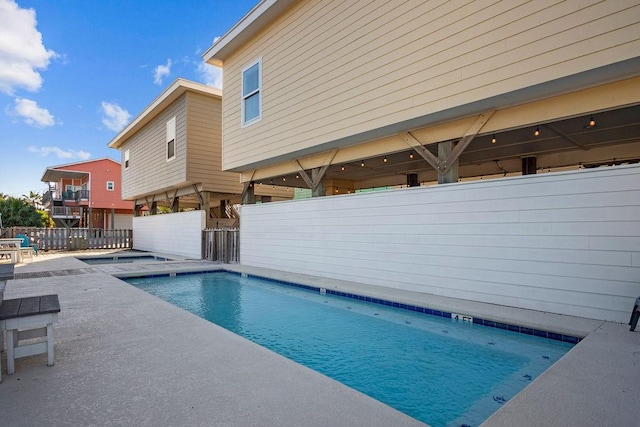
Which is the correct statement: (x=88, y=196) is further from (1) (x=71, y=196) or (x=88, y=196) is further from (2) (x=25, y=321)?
(2) (x=25, y=321)

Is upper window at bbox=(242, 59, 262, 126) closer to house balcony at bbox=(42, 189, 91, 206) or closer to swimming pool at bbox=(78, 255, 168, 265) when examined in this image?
swimming pool at bbox=(78, 255, 168, 265)

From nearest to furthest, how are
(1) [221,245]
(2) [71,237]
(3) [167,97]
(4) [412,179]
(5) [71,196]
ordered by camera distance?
1. (4) [412,179]
2. (1) [221,245]
3. (3) [167,97]
4. (2) [71,237]
5. (5) [71,196]

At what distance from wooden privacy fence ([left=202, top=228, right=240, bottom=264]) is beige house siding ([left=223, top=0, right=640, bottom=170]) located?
2.67m

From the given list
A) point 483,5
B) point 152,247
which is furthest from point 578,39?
point 152,247

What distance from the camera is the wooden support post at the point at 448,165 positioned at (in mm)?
5684

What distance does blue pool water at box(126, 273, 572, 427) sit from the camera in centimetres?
292

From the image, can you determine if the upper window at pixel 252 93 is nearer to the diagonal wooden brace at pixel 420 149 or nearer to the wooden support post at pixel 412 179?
the diagonal wooden brace at pixel 420 149

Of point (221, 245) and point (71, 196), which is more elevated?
point (71, 196)

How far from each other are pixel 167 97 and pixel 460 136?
11178mm

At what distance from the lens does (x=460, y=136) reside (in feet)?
18.1

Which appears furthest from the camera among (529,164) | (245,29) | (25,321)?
(245,29)

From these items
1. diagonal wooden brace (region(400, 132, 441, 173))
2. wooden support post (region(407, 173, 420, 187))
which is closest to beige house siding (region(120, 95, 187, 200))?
wooden support post (region(407, 173, 420, 187))

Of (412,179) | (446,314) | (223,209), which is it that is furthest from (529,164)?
(223,209)

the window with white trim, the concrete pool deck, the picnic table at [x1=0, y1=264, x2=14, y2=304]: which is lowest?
the concrete pool deck
